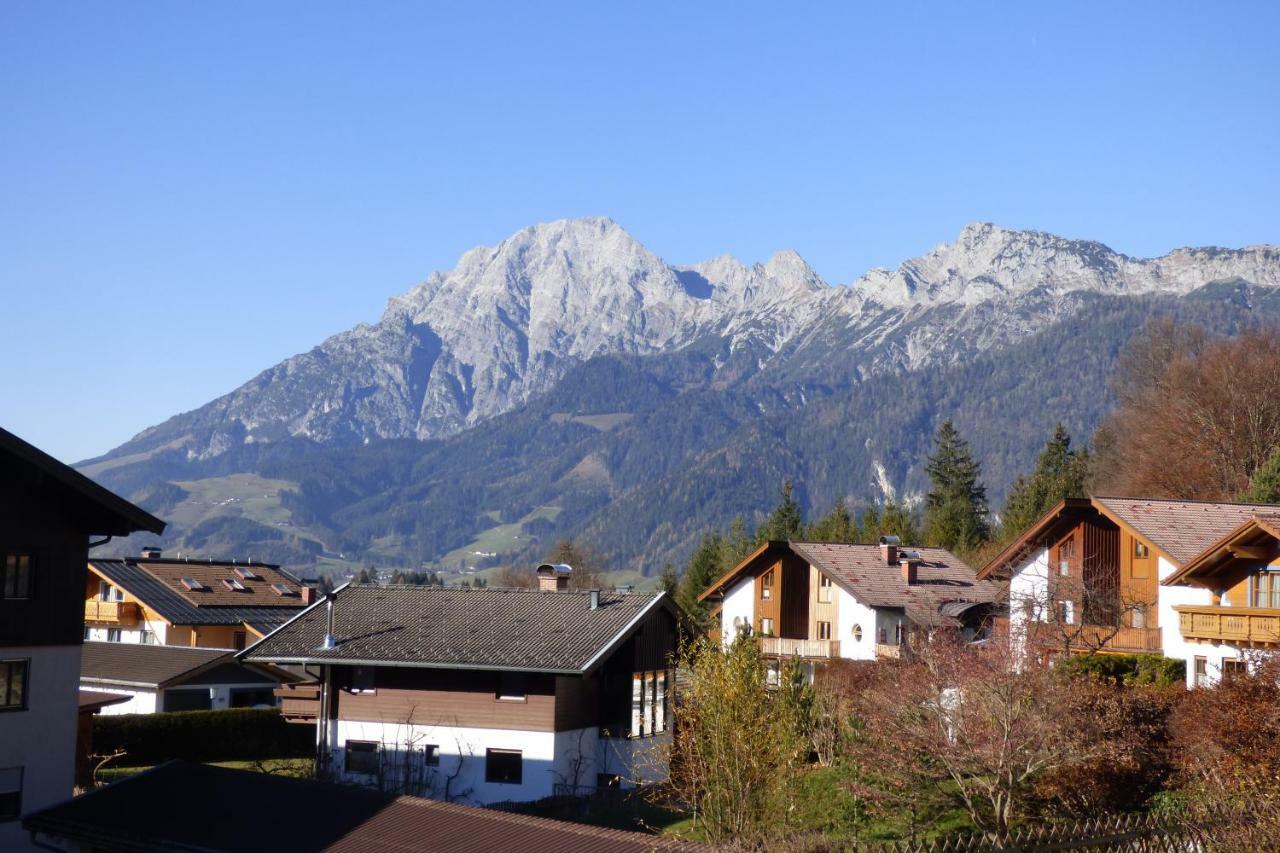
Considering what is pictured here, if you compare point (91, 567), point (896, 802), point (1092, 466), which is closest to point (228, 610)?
point (91, 567)

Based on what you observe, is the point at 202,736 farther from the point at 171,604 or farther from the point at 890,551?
the point at 890,551

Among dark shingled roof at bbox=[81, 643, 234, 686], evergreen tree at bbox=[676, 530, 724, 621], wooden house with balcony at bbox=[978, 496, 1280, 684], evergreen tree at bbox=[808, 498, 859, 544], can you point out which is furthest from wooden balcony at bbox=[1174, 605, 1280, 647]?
evergreen tree at bbox=[808, 498, 859, 544]

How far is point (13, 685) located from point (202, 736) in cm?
1961

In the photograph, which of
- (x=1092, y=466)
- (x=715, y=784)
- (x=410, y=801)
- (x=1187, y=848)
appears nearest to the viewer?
(x=1187, y=848)

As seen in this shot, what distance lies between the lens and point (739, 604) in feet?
229

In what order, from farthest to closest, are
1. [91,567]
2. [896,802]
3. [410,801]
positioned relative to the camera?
[91,567] < [896,802] < [410,801]

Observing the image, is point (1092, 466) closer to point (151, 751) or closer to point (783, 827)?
point (151, 751)

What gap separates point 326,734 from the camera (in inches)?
1566

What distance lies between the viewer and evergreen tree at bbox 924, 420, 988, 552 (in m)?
92.9

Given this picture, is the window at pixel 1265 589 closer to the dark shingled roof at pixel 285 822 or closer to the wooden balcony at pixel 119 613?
the dark shingled roof at pixel 285 822

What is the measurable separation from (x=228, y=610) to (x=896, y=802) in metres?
48.6

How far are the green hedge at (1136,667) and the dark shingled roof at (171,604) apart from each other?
141ft

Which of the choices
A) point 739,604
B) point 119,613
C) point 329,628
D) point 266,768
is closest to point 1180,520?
point 329,628

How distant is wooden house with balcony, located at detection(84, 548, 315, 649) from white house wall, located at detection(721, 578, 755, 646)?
867 inches
